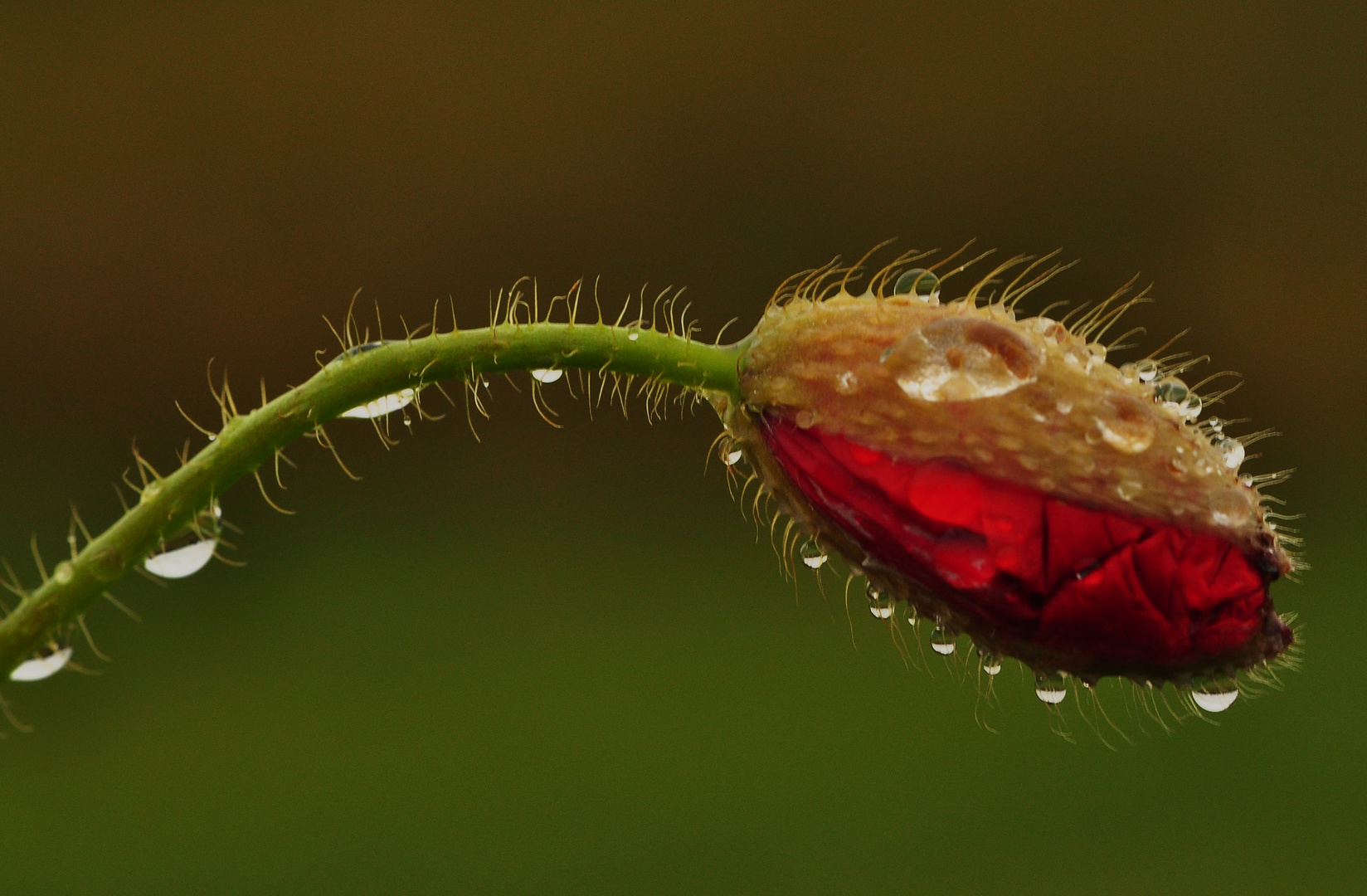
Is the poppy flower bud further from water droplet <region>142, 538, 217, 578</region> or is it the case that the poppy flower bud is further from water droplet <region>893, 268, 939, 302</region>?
water droplet <region>142, 538, 217, 578</region>

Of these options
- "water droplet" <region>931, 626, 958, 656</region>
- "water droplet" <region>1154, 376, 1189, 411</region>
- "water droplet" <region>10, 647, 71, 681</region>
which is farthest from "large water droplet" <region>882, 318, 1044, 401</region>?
"water droplet" <region>10, 647, 71, 681</region>

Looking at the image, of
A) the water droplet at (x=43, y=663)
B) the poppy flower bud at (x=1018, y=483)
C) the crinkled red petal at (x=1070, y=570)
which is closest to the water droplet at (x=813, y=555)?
the poppy flower bud at (x=1018, y=483)

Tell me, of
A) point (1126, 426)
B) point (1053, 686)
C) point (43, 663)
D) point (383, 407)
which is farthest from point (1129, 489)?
point (43, 663)

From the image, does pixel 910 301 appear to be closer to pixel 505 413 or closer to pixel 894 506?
pixel 894 506

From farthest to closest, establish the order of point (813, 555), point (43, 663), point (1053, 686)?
point (813, 555), point (1053, 686), point (43, 663)

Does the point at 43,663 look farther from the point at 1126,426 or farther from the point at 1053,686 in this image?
the point at 1126,426

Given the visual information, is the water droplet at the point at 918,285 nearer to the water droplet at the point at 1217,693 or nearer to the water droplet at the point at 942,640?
the water droplet at the point at 942,640
